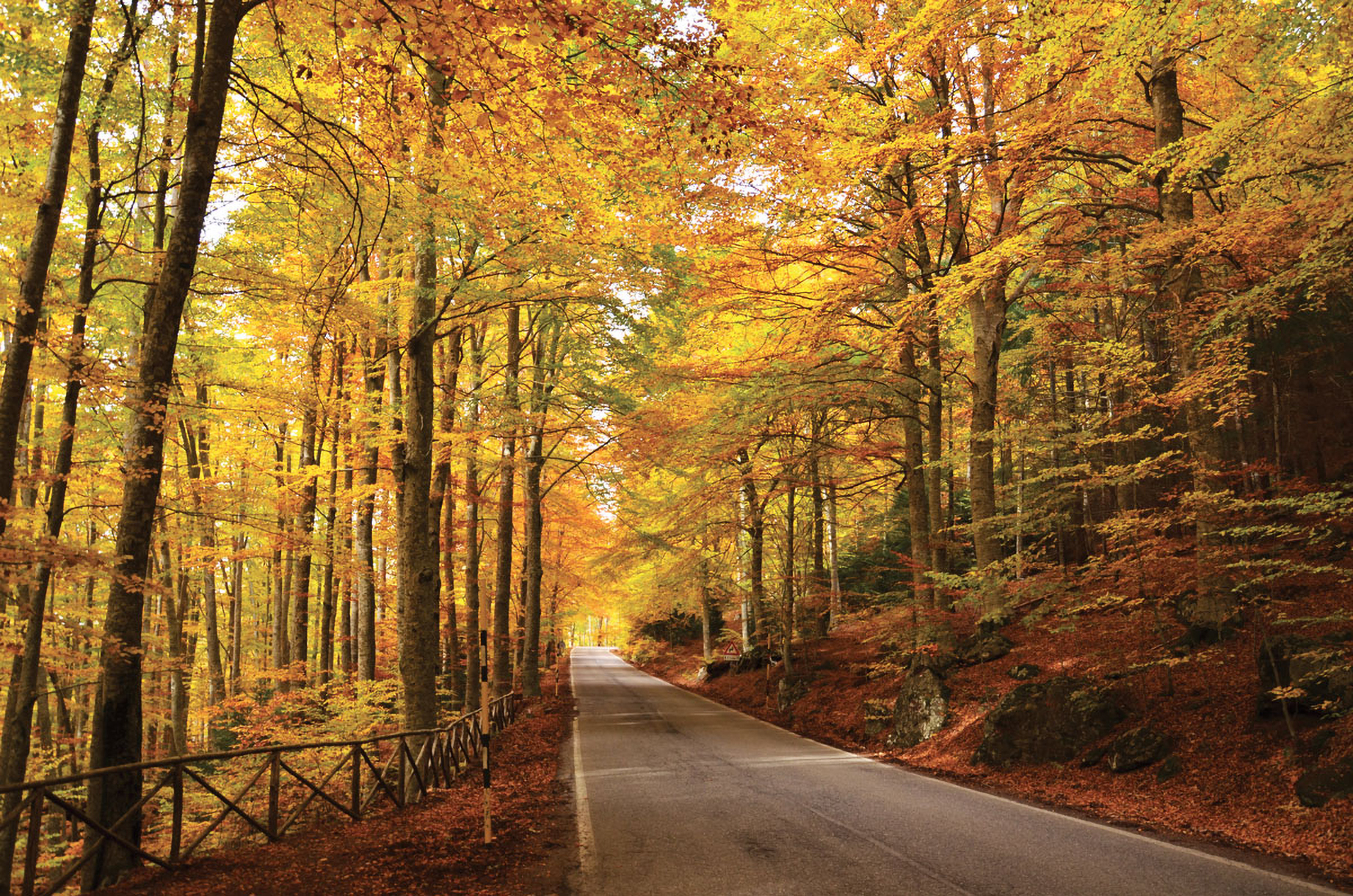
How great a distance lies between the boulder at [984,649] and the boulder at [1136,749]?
4.88 m

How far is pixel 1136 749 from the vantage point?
8453 millimetres

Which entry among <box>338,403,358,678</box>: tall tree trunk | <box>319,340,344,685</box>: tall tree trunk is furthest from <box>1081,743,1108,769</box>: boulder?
<box>319,340,344,685</box>: tall tree trunk

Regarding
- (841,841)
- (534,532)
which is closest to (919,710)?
(841,841)

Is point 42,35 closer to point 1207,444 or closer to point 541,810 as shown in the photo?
point 541,810

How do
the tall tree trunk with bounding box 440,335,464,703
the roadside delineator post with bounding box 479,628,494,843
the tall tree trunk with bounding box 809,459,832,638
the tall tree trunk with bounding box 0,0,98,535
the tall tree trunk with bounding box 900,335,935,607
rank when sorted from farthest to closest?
the tall tree trunk with bounding box 809,459,832,638, the tall tree trunk with bounding box 440,335,464,703, the tall tree trunk with bounding box 900,335,935,607, the roadside delineator post with bounding box 479,628,494,843, the tall tree trunk with bounding box 0,0,98,535

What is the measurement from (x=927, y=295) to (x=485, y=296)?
20.4ft

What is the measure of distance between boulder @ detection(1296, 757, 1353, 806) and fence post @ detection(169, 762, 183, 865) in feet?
32.1

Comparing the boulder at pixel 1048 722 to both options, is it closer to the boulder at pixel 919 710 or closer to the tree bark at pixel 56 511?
the boulder at pixel 919 710

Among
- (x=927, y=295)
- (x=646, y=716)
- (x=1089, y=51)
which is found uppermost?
(x=1089, y=51)

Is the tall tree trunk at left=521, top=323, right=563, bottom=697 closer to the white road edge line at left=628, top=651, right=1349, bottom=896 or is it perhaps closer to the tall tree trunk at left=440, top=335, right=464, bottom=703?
the tall tree trunk at left=440, top=335, right=464, bottom=703

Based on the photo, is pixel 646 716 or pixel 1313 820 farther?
pixel 646 716

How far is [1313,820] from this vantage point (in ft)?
20.1

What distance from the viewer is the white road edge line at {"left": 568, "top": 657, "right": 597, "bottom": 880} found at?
591 centimetres

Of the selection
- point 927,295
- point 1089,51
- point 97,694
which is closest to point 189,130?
point 97,694
